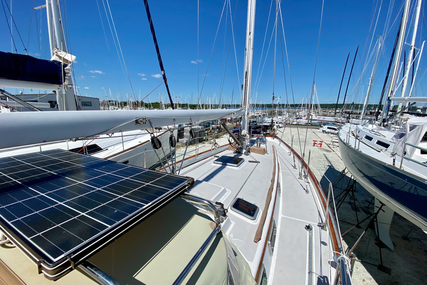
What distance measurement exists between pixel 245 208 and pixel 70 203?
2715mm

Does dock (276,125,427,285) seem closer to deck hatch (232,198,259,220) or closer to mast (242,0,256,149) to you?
deck hatch (232,198,259,220)

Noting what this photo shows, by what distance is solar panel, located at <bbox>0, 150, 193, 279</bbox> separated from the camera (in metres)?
1.03

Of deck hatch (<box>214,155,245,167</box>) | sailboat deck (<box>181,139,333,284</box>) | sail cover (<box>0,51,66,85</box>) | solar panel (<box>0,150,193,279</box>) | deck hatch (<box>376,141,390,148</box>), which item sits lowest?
sailboat deck (<box>181,139,333,284</box>)

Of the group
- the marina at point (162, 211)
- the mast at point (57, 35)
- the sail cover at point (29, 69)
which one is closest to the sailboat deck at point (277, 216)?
the marina at point (162, 211)

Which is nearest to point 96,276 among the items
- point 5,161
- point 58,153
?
point 5,161

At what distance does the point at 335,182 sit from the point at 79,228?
11659 mm

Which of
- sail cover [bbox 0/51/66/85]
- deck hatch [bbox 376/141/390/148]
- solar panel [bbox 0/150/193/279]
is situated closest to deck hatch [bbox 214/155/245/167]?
solar panel [bbox 0/150/193/279]

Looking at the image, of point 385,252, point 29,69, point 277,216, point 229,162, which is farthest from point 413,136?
point 29,69

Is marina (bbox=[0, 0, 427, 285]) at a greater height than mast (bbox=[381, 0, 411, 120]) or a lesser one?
lesser

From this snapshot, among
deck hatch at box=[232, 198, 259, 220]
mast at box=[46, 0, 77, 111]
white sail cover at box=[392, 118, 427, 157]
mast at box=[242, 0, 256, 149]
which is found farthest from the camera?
mast at box=[242, 0, 256, 149]

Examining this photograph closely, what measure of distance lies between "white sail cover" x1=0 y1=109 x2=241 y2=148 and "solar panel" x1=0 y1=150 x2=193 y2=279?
579 mm

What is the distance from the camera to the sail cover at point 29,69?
2.75 metres

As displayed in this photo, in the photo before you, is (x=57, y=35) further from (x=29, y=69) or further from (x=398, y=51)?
(x=398, y=51)

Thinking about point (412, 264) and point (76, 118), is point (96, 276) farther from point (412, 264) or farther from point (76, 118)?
point (412, 264)
